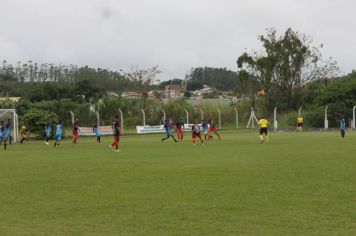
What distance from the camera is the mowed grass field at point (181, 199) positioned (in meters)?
8.76

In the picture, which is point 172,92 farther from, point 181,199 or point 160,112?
point 181,199

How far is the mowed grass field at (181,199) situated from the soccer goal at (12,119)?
23913 millimetres

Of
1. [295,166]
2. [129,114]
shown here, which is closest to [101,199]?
[295,166]

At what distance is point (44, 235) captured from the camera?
830 cm

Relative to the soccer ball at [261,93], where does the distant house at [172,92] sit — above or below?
above

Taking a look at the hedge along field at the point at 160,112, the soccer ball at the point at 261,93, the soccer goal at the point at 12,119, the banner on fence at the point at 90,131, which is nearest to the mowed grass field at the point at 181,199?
the soccer goal at the point at 12,119

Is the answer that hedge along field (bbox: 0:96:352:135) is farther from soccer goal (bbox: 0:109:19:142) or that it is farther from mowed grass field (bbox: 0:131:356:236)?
mowed grass field (bbox: 0:131:356:236)

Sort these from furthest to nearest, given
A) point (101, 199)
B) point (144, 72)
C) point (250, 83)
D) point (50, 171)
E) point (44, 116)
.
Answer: point (144, 72)
point (250, 83)
point (44, 116)
point (50, 171)
point (101, 199)

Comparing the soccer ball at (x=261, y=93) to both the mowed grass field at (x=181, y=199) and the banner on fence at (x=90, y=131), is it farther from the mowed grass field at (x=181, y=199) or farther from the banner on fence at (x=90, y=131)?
the mowed grass field at (x=181, y=199)

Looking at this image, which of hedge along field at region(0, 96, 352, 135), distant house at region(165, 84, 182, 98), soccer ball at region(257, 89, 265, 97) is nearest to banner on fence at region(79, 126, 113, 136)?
hedge along field at region(0, 96, 352, 135)

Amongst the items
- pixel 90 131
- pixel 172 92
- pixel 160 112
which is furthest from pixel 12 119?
pixel 172 92

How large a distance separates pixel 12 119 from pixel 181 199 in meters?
34.4

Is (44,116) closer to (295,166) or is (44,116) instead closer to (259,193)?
(295,166)

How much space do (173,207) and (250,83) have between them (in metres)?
62.0
